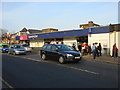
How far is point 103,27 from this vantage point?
72.2 feet

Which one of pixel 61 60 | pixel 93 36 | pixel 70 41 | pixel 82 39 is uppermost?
pixel 93 36

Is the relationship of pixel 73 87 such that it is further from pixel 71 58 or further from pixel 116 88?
pixel 71 58

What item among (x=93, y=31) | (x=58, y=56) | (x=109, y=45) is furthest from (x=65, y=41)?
(x=58, y=56)

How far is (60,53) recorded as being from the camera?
12.7 metres

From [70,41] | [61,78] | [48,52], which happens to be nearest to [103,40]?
[70,41]

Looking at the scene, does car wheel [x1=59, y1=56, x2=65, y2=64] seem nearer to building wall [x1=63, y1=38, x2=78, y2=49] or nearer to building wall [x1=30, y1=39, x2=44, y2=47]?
building wall [x1=63, y1=38, x2=78, y2=49]

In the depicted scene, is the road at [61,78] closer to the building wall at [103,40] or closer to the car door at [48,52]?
the car door at [48,52]

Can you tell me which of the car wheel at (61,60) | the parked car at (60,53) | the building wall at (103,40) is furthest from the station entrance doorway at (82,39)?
the car wheel at (61,60)

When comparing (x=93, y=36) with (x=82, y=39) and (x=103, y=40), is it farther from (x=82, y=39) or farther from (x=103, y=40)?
(x=82, y=39)

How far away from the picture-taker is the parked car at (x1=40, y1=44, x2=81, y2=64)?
12.2 meters

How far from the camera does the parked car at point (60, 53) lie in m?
12.2

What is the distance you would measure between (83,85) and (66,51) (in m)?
6.48

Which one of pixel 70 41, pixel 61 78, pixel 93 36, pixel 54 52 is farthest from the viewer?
pixel 70 41

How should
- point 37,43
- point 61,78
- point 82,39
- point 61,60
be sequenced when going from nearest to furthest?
point 61,78, point 61,60, point 82,39, point 37,43
